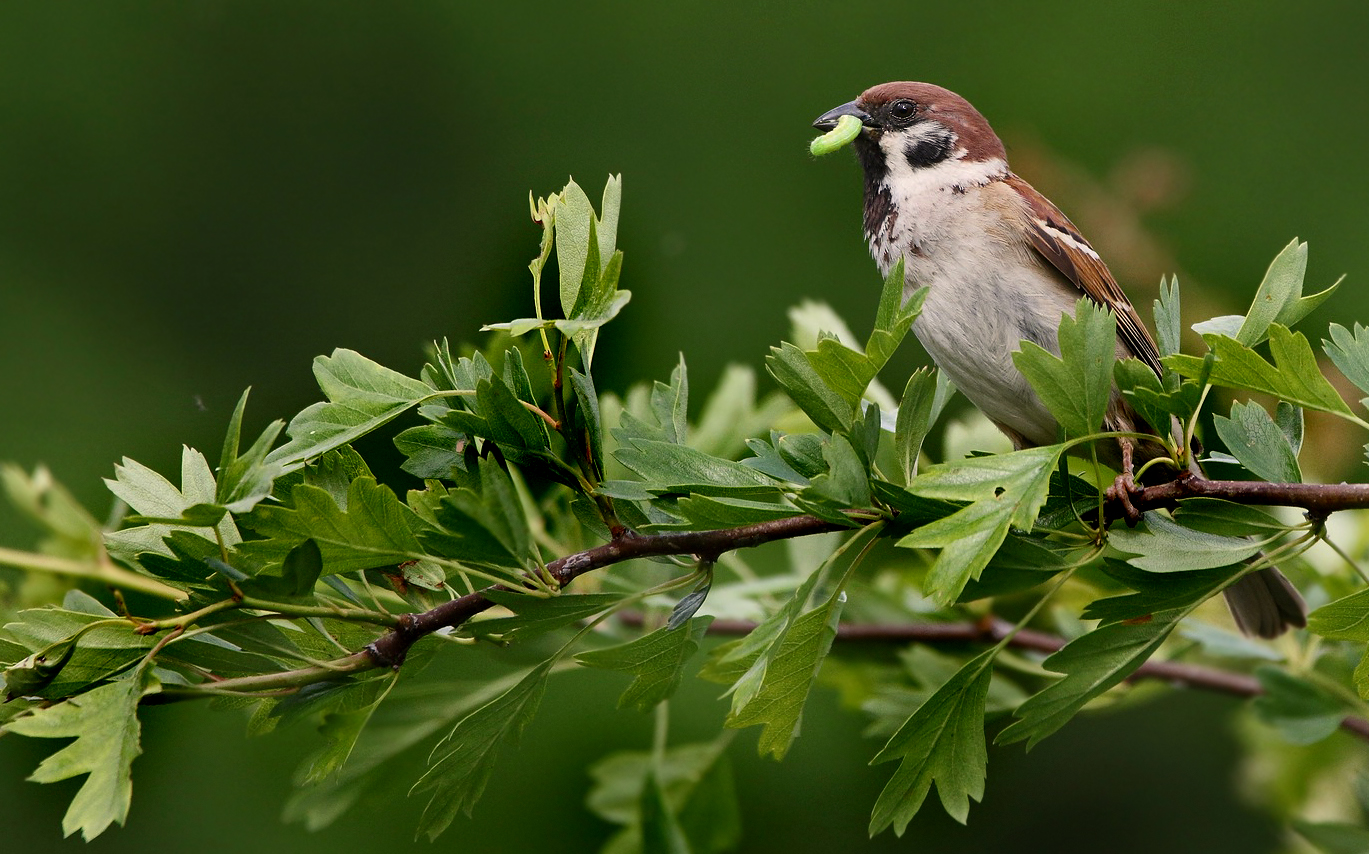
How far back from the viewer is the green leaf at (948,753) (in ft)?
2.95

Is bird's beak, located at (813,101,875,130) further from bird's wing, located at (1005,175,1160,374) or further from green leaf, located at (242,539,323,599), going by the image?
green leaf, located at (242,539,323,599)

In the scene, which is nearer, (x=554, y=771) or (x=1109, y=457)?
(x=1109, y=457)

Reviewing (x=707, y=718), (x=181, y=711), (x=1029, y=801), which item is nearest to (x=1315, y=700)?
(x=707, y=718)

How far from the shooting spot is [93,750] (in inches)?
29.5

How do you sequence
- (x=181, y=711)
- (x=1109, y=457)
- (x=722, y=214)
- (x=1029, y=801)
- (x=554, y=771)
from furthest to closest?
(x=722, y=214) → (x=1029, y=801) → (x=554, y=771) → (x=181, y=711) → (x=1109, y=457)

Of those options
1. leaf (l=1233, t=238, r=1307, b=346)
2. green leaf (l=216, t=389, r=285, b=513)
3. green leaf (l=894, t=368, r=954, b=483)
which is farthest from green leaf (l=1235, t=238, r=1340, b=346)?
green leaf (l=216, t=389, r=285, b=513)

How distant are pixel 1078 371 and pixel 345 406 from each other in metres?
0.48

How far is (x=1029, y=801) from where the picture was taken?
4.23 m

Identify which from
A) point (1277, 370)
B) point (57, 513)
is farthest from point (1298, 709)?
point (57, 513)

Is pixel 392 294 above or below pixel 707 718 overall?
above

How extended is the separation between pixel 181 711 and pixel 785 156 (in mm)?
2978

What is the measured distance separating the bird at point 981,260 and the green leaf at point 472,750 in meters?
0.70

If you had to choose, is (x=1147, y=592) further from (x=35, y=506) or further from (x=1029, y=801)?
(x=1029, y=801)

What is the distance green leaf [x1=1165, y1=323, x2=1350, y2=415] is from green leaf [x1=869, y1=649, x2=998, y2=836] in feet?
0.79
